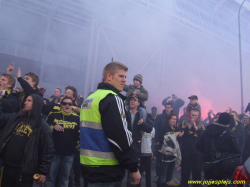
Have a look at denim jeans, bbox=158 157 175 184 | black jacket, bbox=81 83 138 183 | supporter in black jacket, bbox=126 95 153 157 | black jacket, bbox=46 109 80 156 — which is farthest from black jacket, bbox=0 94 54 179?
denim jeans, bbox=158 157 175 184

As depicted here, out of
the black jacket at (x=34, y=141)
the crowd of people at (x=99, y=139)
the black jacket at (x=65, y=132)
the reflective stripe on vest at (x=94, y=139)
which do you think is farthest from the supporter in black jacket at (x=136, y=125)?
the reflective stripe on vest at (x=94, y=139)

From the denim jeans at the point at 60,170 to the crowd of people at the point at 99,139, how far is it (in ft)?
0.04

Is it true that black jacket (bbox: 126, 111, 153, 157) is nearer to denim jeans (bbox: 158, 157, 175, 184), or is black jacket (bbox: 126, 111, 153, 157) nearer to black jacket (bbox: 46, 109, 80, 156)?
denim jeans (bbox: 158, 157, 175, 184)

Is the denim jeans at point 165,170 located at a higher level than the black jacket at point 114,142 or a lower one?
lower

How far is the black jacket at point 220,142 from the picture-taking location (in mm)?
2746

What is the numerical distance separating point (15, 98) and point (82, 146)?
1.52 m

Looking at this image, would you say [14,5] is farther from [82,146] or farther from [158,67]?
[82,146]

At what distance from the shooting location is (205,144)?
9.45ft

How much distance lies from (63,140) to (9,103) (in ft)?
2.62

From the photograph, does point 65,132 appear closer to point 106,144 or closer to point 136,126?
point 136,126

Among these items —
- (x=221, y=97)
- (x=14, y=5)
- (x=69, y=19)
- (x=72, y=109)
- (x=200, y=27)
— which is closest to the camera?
(x=72, y=109)

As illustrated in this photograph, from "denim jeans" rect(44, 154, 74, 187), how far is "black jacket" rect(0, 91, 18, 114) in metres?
0.79

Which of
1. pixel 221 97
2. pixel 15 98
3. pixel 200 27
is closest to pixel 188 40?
pixel 200 27

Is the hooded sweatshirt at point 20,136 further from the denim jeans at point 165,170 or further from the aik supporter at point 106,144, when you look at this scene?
the denim jeans at point 165,170
